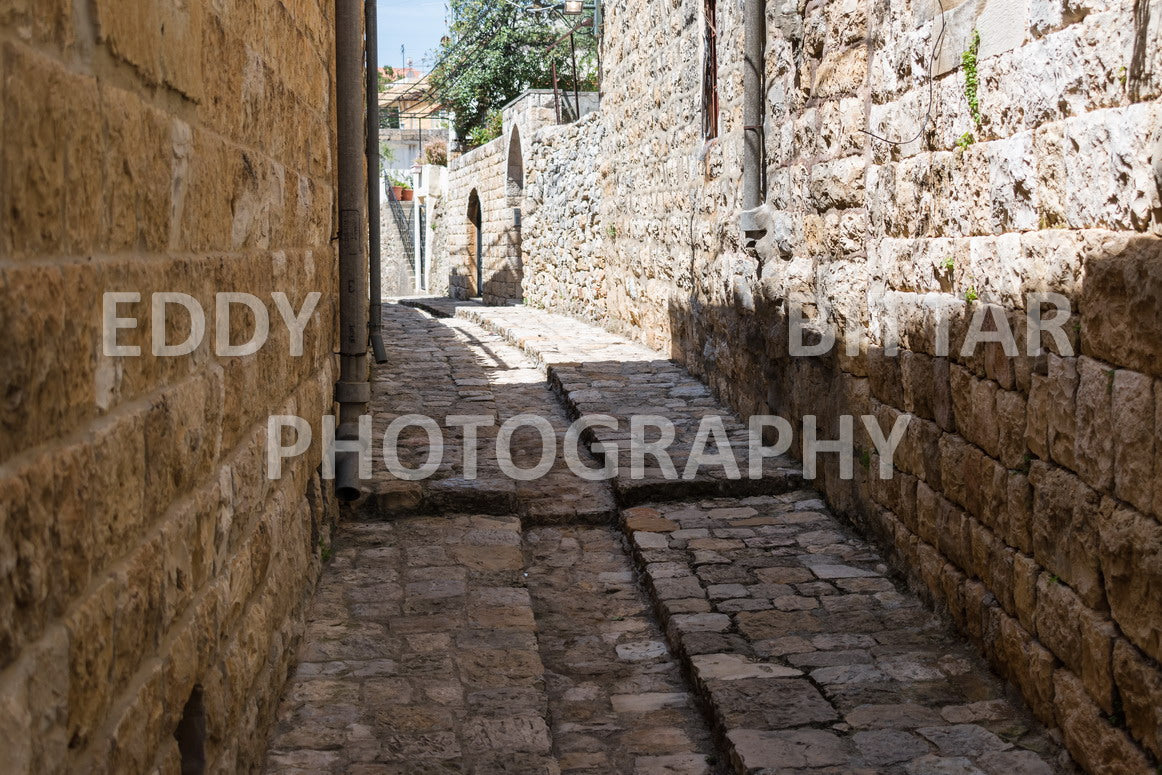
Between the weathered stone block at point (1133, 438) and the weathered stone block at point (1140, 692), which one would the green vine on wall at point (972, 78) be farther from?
the weathered stone block at point (1140, 692)

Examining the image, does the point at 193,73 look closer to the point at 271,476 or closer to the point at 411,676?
the point at 271,476

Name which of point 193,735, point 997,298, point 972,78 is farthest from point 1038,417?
point 193,735

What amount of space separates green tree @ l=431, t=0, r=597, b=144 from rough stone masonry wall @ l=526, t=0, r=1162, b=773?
60.1 feet

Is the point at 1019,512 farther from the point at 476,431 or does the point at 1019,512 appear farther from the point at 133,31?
the point at 476,431

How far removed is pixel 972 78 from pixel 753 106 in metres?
2.91

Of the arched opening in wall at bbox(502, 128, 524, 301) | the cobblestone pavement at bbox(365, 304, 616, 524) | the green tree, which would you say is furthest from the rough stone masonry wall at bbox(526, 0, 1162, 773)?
the green tree

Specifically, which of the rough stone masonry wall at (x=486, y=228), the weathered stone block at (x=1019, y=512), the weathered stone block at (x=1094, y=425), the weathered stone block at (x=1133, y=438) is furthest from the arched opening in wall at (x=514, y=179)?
the weathered stone block at (x=1133, y=438)

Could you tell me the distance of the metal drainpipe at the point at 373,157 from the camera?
7.23 metres

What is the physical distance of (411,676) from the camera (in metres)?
3.62

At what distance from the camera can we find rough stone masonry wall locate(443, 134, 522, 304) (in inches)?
730

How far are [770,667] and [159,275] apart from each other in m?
2.48

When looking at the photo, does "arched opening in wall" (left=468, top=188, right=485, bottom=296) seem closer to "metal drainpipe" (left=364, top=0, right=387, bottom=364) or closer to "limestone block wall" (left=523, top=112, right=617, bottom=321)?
"limestone block wall" (left=523, top=112, right=617, bottom=321)

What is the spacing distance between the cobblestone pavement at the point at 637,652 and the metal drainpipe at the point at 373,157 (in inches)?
110

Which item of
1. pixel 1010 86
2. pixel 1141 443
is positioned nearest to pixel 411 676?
pixel 1141 443
